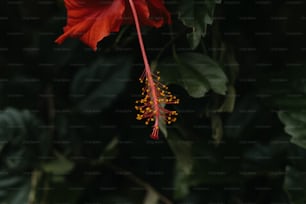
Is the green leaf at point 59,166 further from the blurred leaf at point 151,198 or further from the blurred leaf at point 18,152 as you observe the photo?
the blurred leaf at point 151,198

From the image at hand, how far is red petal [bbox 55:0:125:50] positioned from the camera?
3.41 ft

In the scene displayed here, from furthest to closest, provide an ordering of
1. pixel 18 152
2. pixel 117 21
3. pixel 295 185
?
pixel 18 152, pixel 295 185, pixel 117 21

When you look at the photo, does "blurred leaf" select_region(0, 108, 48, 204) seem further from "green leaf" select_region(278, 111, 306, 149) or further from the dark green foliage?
"green leaf" select_region(278, 111, 306, 149)

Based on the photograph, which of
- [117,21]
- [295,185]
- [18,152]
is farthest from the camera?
[18,152]

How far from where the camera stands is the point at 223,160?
125 cm

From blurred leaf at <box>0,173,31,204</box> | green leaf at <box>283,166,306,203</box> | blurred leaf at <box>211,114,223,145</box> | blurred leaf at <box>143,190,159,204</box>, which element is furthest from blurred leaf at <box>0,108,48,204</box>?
green leaf at <box>283,166,306,203</box>

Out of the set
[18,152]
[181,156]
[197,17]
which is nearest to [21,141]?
[18,152]

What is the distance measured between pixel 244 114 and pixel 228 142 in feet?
0.19

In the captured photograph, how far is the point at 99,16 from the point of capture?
A: 1.06 metres

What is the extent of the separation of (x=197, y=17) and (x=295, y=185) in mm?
324

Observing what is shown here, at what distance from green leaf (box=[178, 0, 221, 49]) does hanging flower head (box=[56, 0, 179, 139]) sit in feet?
0.12

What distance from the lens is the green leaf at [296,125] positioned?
110 cm

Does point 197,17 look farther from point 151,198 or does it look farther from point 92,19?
point 151,198

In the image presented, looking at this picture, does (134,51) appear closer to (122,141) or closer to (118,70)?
(118,70)
